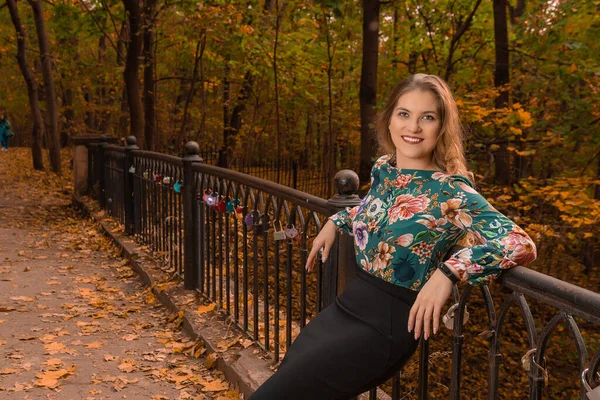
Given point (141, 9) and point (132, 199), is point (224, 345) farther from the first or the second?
point (141, 9)

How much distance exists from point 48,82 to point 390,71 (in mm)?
10133

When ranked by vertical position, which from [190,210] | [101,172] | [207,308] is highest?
[190,210]

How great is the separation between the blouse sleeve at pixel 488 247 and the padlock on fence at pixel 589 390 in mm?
401

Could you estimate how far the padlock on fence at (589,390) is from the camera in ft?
5.04

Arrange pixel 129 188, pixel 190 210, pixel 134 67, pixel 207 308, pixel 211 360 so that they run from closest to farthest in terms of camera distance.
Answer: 1. pixel 211 360
2. pixel 207 308
3. pixel 190 210
4. pixel 129 188
5. pixel 134 67

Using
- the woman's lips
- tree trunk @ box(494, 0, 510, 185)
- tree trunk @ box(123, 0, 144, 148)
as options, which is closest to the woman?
the woman's lips

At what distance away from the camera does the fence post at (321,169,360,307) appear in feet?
10.2

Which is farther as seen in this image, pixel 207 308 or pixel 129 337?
pixel 207 308

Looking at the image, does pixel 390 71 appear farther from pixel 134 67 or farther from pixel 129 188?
pixel 129 188

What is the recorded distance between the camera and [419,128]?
2.34 m

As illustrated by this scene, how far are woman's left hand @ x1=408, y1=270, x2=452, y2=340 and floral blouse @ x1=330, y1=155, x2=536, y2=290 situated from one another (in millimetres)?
65

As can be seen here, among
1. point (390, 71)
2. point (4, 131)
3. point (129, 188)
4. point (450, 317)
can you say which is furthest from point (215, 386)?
point (4, 131)

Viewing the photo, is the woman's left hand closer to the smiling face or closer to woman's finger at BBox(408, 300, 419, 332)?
woman's finger at BBox(408, 300, 419, 332)

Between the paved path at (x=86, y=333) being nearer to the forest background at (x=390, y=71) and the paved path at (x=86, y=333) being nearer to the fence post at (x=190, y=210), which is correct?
the fence post at (x=190, y=210)
